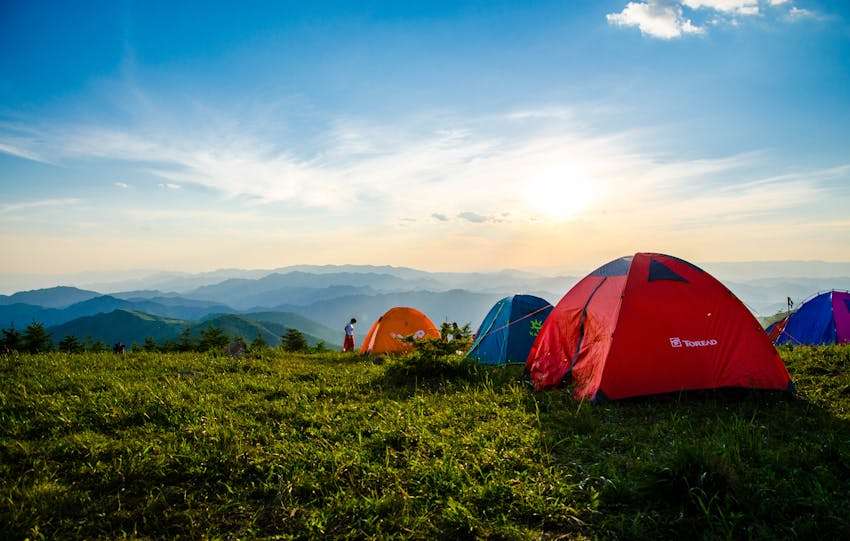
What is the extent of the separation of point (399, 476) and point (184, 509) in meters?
2.25

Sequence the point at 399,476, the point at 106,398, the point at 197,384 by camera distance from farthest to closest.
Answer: the point at 197,384 < the point at 106,398 < the point at 399,476

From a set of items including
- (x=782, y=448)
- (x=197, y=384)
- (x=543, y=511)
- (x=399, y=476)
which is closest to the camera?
(x=543, y=511)

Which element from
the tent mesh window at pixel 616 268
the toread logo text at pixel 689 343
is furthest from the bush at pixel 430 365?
the toread logo text at pixel 689 343

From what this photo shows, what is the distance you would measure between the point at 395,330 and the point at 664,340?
42.2 ft

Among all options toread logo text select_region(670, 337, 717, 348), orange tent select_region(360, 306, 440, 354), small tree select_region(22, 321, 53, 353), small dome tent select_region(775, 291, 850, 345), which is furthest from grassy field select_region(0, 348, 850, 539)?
small dome tent select_region(775, 291, 850, 345)

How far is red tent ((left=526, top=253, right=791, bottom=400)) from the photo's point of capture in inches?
320

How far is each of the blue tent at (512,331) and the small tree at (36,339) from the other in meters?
15.1

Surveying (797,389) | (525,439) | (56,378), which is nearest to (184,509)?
(525,439)

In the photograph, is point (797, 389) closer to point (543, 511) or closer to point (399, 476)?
point (543, 511)

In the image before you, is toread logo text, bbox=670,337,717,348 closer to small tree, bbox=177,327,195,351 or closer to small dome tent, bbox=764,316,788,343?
small dome tent, bbox=764,316,788,343

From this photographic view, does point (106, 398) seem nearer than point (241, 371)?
Yes

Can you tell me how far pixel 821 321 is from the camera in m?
16.9

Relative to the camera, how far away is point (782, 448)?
554cm

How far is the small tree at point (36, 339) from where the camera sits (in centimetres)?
1539
